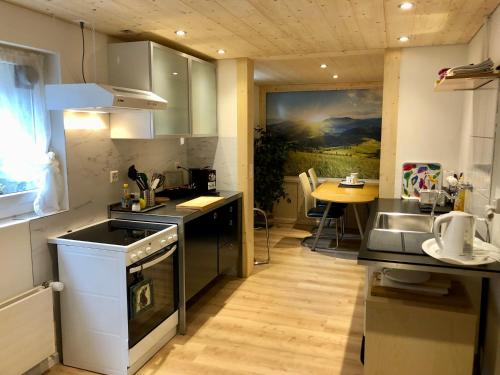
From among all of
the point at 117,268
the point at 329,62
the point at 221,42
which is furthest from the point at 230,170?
the point at 117,268

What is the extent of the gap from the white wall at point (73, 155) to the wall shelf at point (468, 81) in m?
2.30

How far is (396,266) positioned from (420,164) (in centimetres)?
188

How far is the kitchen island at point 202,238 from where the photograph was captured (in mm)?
3002

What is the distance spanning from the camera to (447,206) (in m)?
3.23

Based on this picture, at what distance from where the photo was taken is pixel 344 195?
500 centimetres

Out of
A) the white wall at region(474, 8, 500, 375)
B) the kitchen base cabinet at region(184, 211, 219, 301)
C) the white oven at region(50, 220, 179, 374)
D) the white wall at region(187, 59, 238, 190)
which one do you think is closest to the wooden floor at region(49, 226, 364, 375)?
the white oven at region(50, 220, 179, 374)

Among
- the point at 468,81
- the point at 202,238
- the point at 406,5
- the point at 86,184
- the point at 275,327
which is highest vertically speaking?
the point at 406,5

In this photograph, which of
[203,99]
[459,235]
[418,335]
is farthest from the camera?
[203,99]

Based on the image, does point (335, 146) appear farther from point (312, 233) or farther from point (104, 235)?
point (104, 235)

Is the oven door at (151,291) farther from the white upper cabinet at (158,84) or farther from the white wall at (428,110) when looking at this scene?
the white wall at (428,110)

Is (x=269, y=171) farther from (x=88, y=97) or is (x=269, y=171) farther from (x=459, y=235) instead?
(x=459, y=235)

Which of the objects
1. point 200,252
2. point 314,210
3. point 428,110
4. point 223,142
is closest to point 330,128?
point 314,210

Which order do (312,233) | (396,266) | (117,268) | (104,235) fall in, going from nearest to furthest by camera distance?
(396,266) → (117,268) → (104,235) → (312,233)

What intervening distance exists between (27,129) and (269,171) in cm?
395
